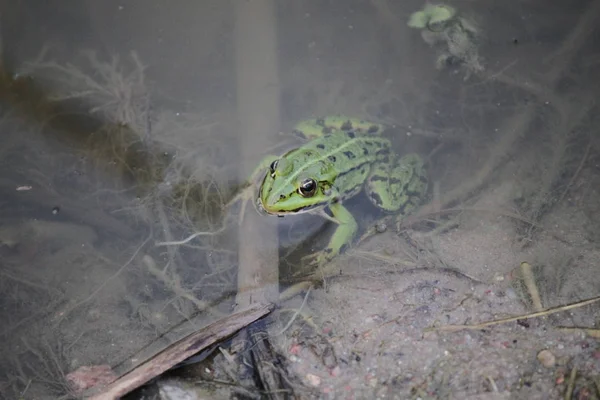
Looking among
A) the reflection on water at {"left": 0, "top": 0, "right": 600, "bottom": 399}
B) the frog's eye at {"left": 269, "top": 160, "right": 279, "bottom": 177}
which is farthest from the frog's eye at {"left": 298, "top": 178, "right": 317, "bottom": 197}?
the reflection on water at {"left": 0, "top": 0, "right": 600, "bottom": 399}

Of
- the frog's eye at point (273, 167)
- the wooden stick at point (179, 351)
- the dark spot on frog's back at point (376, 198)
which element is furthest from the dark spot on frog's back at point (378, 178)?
the wooden stick at point (179, 351)

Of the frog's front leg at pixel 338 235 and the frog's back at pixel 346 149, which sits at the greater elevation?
the frog's back at pixel 346 149

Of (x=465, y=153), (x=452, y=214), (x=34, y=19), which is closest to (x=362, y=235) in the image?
(x=452, y=214)

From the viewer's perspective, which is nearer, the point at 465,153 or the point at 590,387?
the point at 590,387

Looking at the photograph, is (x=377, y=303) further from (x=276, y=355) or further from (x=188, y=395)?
(x=188, y=395)

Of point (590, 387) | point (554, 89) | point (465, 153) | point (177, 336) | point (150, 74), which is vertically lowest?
point (590, 387)

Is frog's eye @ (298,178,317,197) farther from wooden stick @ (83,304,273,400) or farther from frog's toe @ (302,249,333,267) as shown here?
wooden stick @ (83,304,273,400)

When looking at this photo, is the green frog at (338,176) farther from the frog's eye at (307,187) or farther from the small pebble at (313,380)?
the small pebble at (313,380)
